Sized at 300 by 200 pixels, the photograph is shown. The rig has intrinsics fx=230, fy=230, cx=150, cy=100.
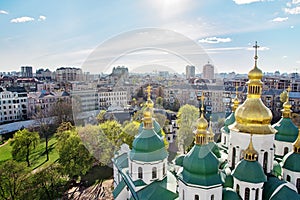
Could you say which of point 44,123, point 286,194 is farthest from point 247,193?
point 44,123

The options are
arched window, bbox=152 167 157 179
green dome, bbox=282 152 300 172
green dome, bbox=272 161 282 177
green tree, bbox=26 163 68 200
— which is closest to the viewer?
green dome, bbox=282 152 300 172

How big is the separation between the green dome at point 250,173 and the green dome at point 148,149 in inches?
106

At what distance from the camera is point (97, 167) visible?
15.0 metres

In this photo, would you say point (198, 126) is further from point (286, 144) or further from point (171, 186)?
point (286, 144)

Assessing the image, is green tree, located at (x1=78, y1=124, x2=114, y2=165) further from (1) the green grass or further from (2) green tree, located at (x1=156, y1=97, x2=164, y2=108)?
(2) green tree, located at (x1=156, y1=97, x2=164, y2=108)

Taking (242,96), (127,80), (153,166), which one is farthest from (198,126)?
(242,96)

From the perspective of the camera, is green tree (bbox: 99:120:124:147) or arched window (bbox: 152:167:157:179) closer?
arched window (bbox: 152:167:157:179)

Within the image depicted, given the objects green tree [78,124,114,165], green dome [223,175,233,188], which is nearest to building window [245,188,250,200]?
green dome [223,175,233,188]

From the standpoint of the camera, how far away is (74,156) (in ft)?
41.0

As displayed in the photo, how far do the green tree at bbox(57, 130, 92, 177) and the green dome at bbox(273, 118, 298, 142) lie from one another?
31.5 feet

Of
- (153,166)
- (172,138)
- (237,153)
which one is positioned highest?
(237,153)

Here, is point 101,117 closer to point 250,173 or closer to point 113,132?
point 113,132

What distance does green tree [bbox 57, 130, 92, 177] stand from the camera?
1223 cm

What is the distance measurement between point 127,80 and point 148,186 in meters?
8.05
